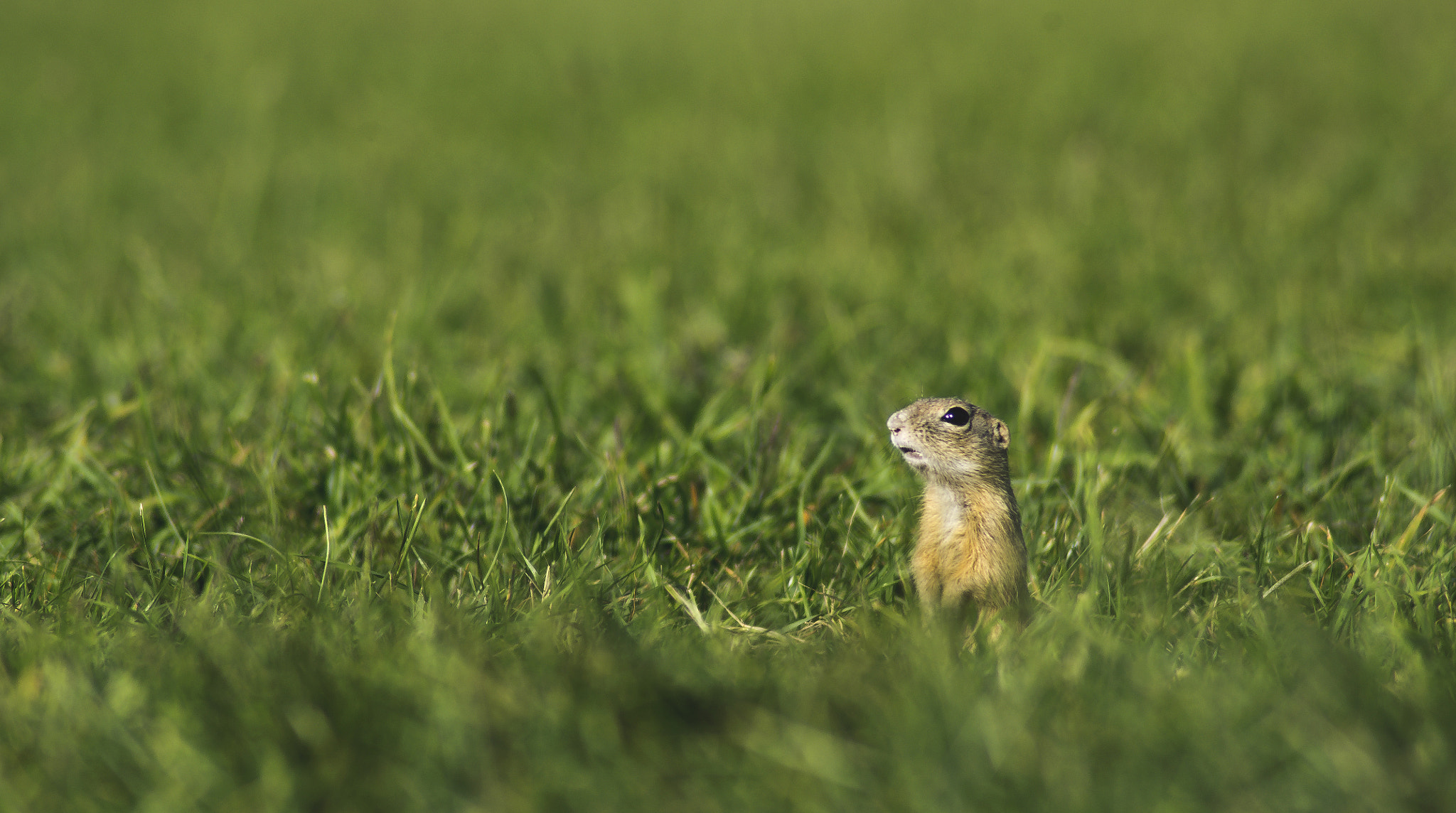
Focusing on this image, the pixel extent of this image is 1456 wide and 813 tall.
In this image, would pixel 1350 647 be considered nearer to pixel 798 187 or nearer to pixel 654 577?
pixel 654 577

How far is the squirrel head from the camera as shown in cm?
234

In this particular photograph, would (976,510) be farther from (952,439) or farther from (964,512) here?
(952,439)

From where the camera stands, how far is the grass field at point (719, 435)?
175 cm

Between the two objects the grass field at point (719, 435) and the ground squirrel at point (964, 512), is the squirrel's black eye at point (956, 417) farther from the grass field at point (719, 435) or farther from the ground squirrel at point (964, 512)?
the grass field at point (719, 435)

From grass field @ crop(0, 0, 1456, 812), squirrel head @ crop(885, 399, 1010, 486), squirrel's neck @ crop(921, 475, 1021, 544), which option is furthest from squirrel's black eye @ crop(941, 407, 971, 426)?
grass field @ crop(0, 0, 1456, 812)

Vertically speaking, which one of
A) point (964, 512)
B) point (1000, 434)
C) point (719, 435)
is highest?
point (1000, 434)

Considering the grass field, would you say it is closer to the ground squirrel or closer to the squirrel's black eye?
the ground squirrel

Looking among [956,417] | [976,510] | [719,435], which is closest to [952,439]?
[956,417]

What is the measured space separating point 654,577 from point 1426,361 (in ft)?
8.43

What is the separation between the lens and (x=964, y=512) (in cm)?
238

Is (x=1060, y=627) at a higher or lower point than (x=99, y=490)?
higher

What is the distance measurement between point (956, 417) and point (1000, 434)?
0.44 ft

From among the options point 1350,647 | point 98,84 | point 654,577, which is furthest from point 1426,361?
point 98,84

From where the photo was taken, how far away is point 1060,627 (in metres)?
2.13
